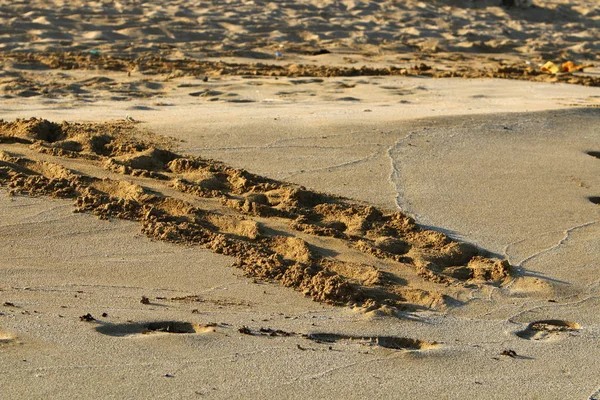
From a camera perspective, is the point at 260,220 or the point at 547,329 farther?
the point at 260,220

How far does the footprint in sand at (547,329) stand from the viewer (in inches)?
131

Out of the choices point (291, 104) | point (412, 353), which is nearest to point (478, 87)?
point (291, 104)

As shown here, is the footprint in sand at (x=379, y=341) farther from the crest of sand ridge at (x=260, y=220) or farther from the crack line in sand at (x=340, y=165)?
the crack line in sand at (x=340, y=165)

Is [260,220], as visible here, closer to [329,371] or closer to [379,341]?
[379,341]

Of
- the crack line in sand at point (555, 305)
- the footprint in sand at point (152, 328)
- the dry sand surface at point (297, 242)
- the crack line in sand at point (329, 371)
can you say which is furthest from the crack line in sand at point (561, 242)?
the footprint in sand at point (152, 328)

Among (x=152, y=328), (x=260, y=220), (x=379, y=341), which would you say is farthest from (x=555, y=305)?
(x=152, y=328)

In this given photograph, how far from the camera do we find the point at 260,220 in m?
4.24

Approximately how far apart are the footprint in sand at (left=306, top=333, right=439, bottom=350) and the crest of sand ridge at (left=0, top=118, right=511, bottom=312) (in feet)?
0.73

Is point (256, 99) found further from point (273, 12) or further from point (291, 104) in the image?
point (273, 12)

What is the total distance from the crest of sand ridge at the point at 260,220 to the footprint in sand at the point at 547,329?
14.2 inches

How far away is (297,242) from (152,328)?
100 centimetres

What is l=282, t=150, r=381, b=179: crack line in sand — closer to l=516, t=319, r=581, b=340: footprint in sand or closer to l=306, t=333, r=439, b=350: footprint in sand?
l=306, t=333, r=439, b=350: footprint in sand

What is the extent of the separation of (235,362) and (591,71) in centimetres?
883

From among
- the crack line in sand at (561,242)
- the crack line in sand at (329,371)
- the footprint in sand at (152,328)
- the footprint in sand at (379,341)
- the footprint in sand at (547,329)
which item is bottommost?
the footprint in sand at (547,329)
